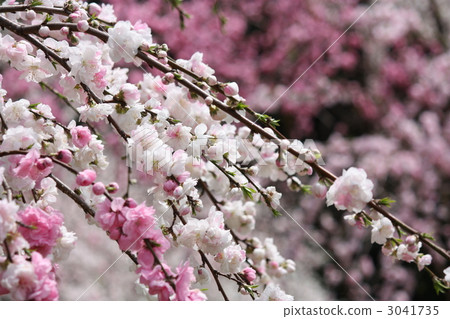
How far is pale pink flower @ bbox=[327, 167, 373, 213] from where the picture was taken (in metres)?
0.88

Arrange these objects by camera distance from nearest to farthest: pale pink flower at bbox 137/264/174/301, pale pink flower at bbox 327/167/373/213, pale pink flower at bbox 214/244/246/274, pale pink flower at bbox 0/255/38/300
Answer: pale pink flower at bbox 0/255/38/300 → pale pink flower at bbox 137/264/174/301 → pale pink flower at bbox 327/167/373/213 → pale pink flower at bbox 214/244/246/274

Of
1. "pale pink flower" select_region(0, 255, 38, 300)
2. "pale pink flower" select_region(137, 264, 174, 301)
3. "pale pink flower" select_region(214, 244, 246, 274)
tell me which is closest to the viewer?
"pale pink flower" select_region(0, 255, 38, 300)

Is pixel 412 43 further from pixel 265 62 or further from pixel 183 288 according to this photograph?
pixel 183 288

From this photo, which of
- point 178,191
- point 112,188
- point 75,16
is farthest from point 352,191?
point 75,16

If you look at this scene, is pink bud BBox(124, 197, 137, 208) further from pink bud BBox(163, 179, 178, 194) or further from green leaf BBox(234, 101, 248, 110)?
green leaf BBox(234, 101, 248, 110)

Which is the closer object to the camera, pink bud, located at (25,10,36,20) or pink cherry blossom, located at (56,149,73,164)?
pink cherry blossom, located at (56,149,73,164)

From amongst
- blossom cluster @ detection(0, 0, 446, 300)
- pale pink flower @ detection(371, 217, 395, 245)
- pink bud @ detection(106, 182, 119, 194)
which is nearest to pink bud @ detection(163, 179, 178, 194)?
blossom cluster @ detection(0, 0, 446, 300)

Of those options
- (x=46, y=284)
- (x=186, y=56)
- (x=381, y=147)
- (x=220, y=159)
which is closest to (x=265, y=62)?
(x=186, y=56)

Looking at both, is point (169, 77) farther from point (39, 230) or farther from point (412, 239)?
point (412, 239)

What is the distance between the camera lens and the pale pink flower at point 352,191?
881mm

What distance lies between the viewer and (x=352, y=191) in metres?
0.89

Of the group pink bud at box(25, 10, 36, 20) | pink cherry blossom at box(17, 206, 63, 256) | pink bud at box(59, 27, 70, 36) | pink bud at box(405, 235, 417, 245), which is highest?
pink bud at box(405, 235, 417, 245)
